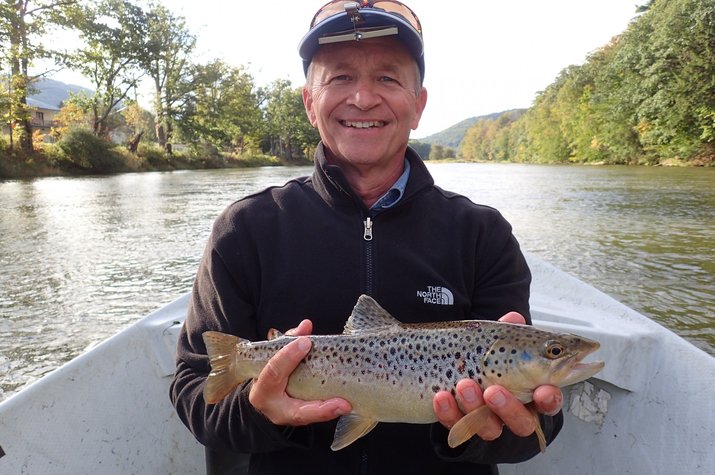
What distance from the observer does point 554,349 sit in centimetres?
211

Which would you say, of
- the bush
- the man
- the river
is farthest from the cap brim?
the bush

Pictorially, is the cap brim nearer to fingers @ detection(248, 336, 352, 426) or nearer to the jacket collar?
the jacket collar

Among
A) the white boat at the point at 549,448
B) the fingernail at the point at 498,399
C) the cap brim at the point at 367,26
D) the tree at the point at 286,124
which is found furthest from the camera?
the tree at the point at 286,124

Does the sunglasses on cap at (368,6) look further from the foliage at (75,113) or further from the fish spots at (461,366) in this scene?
the foliage at (75,113)

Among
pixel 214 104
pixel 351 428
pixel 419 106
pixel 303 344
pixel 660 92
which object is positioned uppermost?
pixel 214 104

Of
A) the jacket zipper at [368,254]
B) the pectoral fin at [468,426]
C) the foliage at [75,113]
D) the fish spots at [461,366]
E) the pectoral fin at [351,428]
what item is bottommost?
the pectoral fin at [351,428]

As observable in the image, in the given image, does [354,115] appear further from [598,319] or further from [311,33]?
[598,319]

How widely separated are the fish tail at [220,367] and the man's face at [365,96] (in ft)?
3.60

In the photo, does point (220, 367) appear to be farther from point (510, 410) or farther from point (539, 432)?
point (539, 432)

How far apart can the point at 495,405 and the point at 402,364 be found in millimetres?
407

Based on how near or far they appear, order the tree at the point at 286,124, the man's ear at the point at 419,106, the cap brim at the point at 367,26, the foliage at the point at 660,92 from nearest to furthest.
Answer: the cap brim at the point at 367,26
the man's ear at the point at 419,106
the foliage at the point at 660,92
the tree at the point at 286,124

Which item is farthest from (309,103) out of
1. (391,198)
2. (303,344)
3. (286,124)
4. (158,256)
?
(286,124)

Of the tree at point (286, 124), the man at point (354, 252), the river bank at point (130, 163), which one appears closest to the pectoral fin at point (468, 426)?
the man at point (354, 252)

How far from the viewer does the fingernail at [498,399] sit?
6.40 ft
